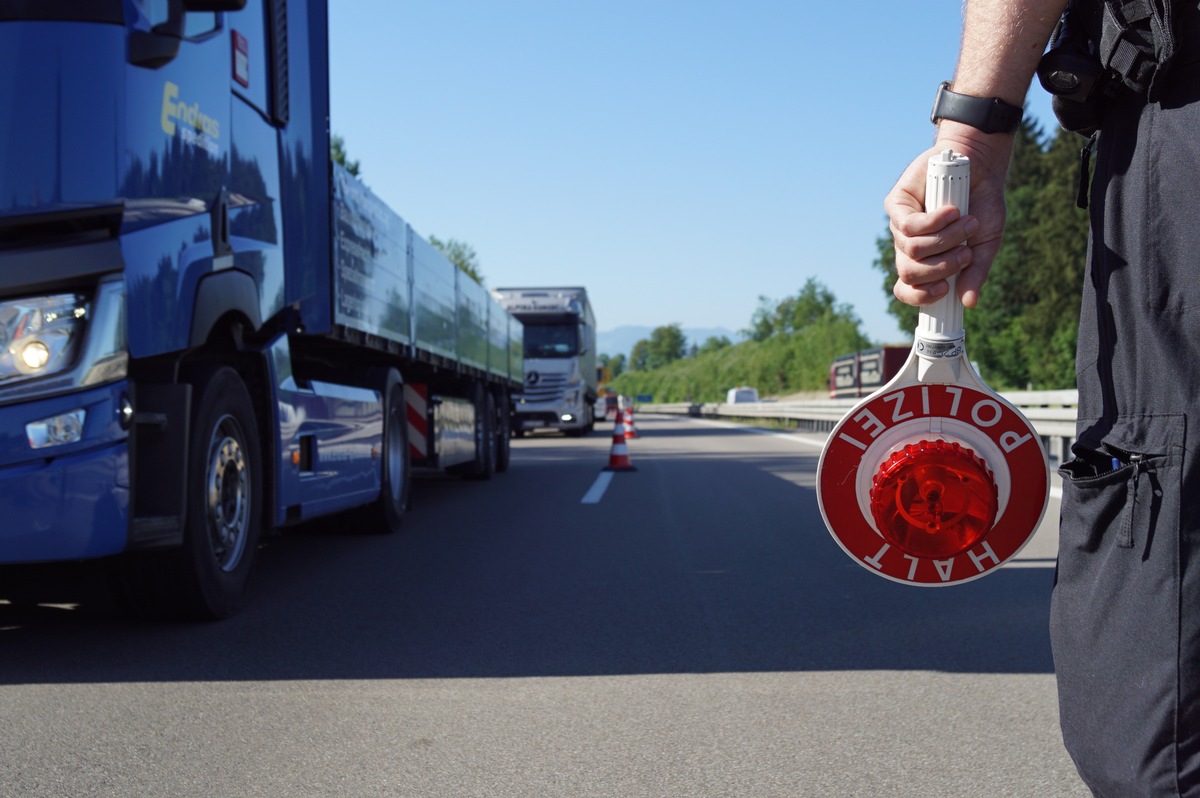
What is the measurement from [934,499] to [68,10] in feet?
14.4

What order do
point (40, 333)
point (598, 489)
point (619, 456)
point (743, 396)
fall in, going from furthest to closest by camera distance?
point (743, 396)
point (619, 456)
point (598, 489)
point (40, 333)

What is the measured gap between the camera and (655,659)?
18.2 feet

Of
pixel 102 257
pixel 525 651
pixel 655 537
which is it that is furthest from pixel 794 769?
pixel 655 537

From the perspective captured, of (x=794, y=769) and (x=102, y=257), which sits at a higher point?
(x=102, y=257)

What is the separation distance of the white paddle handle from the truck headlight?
3859 millimetres

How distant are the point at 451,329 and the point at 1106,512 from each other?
12.5 meters

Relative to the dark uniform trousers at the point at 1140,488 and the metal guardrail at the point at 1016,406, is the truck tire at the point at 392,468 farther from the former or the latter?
the dark uniform trousers at the point at 1140,488

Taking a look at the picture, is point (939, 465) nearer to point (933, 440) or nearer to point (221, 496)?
point (933, 440)

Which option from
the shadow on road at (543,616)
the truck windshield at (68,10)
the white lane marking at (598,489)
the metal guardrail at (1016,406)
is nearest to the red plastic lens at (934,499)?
the metal guardrail at (1016,406)

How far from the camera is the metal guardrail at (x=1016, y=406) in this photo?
639 inches

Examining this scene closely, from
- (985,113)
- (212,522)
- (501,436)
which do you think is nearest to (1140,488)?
(985,113)

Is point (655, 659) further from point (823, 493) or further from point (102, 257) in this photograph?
point (823, 493)

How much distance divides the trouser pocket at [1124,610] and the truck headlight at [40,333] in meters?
4.05

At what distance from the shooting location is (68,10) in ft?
16.7
